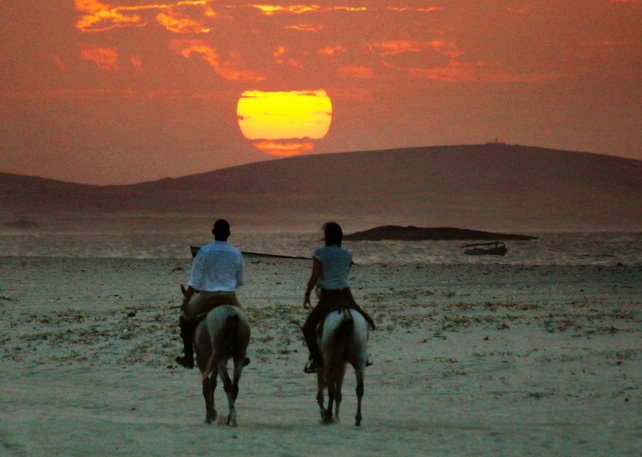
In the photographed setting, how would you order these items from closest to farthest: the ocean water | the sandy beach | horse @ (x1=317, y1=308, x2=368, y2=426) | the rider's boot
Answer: the sandy beach → horse @ (x1=317, y1=308, x2=368, y2=426) → the rider's boot → the ocean water

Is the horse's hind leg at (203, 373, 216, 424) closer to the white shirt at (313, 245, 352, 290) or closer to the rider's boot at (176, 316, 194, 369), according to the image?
the rider's boot at (176, 316, 194, 369)

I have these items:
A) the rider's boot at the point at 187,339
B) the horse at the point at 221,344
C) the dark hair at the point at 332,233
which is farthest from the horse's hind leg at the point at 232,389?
the dark hair at the point at 332,233

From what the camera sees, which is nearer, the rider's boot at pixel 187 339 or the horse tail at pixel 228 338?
the horse tail at pixel 228 338

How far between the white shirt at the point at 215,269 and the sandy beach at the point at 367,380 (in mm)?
1557

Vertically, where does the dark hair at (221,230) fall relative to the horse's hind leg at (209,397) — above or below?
above

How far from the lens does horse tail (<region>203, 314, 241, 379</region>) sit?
1232 centimetres

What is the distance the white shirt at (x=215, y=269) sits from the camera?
40.6 feet

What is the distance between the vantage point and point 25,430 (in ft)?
39.3

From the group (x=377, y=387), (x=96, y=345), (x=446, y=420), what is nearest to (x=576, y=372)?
(x=377, y=387)

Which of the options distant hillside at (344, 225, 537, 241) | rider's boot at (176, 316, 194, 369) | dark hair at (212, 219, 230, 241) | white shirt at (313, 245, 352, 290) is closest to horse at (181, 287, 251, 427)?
rider's boot at (176, 316, 194, 369)

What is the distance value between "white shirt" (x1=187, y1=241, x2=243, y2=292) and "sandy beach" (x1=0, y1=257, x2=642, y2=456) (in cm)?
156

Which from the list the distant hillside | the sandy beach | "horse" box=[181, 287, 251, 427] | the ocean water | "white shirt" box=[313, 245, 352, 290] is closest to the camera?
the sandy beach

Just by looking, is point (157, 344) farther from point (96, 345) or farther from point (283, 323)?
point (283, 323)

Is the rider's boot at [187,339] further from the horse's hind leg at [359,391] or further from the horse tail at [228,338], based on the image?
the horse's hind leg at [359,391]
